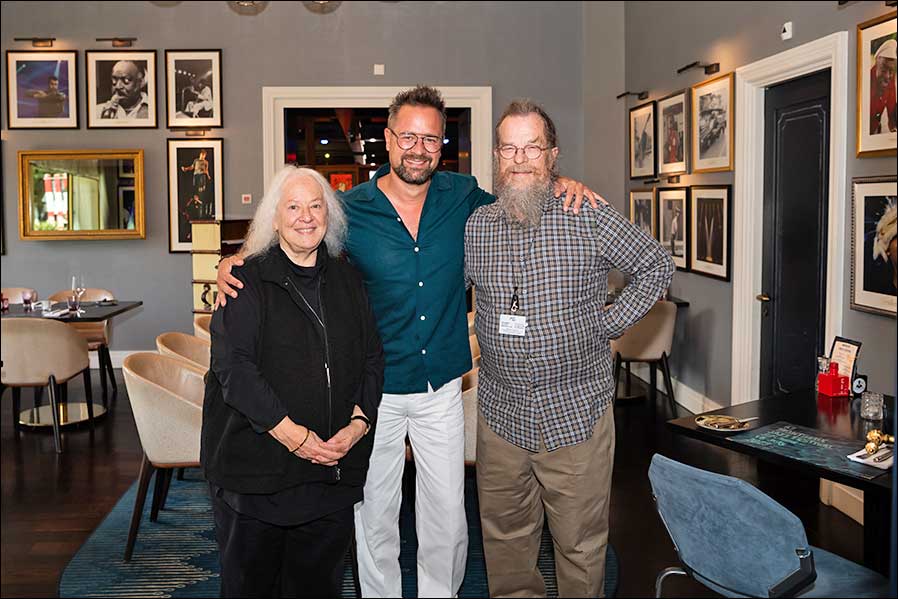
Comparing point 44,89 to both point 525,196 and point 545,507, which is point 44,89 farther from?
point 545,507

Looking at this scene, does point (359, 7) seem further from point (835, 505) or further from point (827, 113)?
point (835, 505)

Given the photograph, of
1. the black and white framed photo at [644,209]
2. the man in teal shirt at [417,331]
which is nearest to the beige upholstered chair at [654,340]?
the black and white framed photo at [644,209]

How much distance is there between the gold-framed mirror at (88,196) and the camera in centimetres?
855

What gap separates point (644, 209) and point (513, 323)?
212 inches

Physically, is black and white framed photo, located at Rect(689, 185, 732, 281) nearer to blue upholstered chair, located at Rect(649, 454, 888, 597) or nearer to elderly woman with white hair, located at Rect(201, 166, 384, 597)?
blue upholstered chair, located at Rect(649, 454, 888, 597)

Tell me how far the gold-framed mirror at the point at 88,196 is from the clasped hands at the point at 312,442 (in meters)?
6.93

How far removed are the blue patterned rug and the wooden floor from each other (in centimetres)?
8

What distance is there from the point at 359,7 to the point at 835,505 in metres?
6.56

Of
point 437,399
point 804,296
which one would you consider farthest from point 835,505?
point 437,399

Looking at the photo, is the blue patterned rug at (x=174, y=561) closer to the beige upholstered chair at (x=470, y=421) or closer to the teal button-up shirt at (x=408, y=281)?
the beige upholstered chair at (x=470, y=421)

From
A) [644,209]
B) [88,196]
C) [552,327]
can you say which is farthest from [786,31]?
[88,196]

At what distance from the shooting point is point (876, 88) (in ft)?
13.4

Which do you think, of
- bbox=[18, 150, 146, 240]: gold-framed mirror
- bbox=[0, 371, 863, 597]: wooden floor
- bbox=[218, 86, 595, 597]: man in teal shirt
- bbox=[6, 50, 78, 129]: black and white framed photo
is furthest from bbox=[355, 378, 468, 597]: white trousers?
bbox=[6, 50, 78, 129]: black and white framed photo

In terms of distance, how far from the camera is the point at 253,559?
7.99 feet
